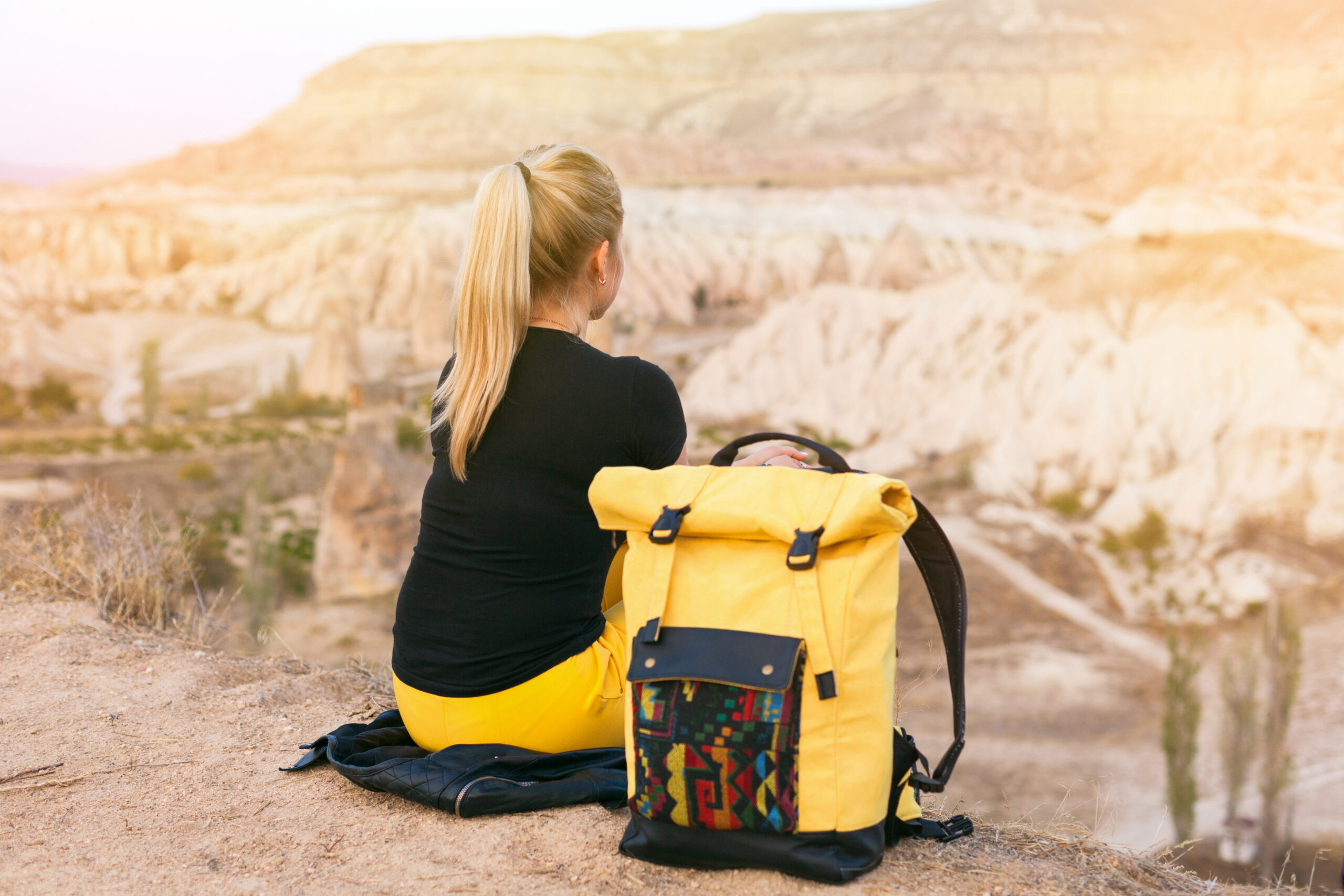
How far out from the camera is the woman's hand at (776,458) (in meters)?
Answer: 1.65

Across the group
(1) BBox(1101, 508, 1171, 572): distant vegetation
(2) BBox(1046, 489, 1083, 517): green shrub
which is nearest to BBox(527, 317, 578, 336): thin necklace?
(1) BBox(1101, 508, 1171, 572): distant vegetation

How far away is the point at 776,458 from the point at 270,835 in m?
1.13

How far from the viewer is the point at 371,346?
27500mm

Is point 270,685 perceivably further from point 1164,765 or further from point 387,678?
point 1164,765

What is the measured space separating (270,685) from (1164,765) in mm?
17431

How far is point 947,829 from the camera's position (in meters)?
1.71

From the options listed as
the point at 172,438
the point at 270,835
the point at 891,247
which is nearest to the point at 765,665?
the point at 270,835

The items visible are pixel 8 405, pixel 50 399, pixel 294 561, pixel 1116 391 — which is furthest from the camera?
pixel 50 399

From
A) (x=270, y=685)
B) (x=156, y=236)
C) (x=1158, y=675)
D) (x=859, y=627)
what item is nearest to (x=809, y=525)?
(x=859, y=627)

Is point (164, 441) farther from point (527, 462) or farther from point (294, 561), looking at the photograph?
point (527, 462)

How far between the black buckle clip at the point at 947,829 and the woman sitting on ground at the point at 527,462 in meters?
0.60

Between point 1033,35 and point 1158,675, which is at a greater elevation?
point 1033,35

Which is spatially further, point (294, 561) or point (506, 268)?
point (294, 561)

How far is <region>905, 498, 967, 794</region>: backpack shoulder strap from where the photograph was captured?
1.61 m
